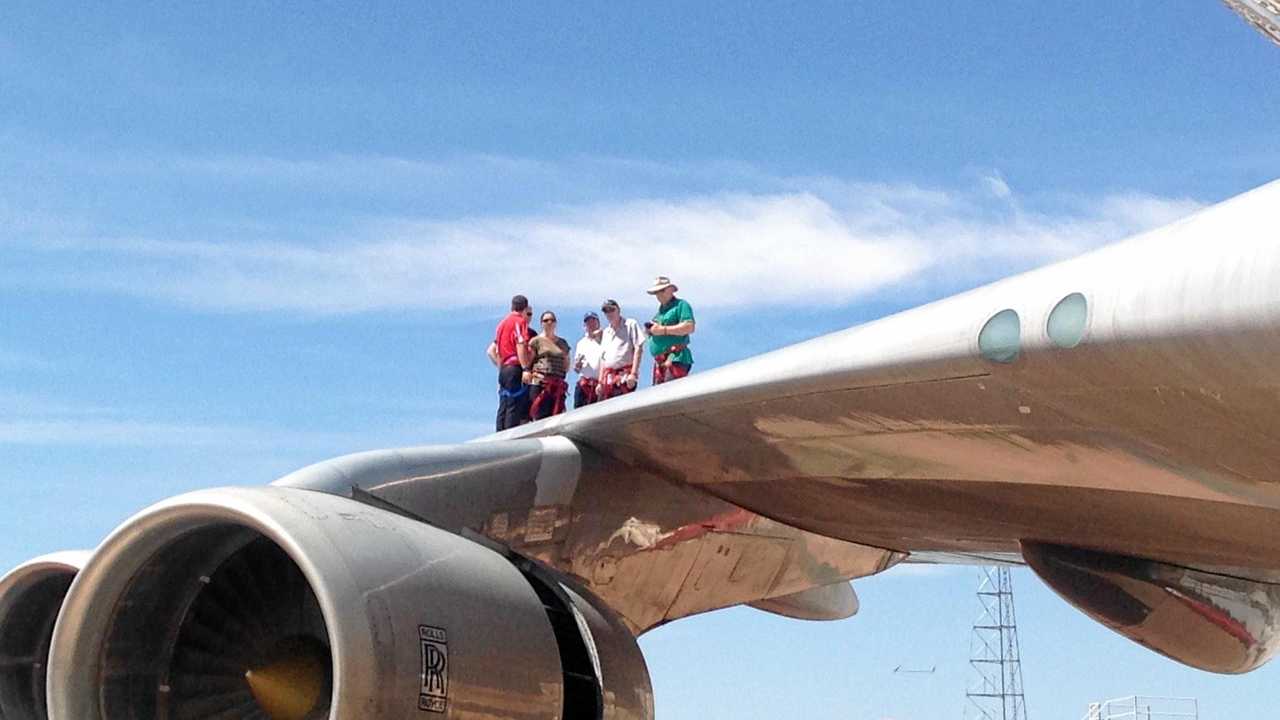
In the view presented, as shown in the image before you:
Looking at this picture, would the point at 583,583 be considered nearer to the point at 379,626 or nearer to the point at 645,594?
the point at 645,594

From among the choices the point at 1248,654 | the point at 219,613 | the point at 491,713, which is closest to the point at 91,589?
the point at 219,613

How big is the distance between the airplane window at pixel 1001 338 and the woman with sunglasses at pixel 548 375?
6032mm

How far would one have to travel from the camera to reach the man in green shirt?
11977 millimetres

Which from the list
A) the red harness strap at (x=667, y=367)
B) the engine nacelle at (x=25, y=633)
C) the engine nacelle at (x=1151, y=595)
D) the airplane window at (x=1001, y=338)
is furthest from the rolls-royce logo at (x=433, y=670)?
the red harness strap at (x=667, y=367)

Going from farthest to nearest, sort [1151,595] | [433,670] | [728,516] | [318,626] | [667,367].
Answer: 1. [667,367]
2. [728,516]
3. [1151,595]
4. [318,626]
5. [433,670]

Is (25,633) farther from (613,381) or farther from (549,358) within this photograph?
(613,381)

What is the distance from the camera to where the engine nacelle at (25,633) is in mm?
9125

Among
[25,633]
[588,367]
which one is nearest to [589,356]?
[588,367]

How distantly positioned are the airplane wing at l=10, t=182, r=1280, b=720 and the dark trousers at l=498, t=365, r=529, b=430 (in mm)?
2556

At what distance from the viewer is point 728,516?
988 centimetres

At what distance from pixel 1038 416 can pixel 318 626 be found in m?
3.47

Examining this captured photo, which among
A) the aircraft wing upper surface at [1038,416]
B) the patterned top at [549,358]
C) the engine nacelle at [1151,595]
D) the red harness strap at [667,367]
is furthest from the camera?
the patterned top at [549,358]

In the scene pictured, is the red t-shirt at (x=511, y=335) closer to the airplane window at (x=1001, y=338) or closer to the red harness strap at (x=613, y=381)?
the red harness strap at (x=613, y=381)

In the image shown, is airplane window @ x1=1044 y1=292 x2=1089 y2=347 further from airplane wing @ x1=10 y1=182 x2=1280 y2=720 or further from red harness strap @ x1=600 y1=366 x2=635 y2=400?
red harness strap @ x1=600 y1=366 x2=635 y2=400
